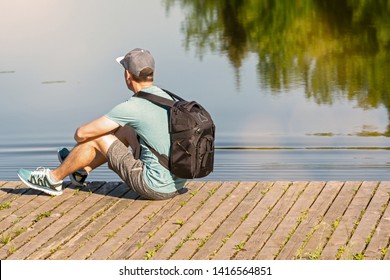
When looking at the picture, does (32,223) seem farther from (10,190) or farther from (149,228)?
(10,190)

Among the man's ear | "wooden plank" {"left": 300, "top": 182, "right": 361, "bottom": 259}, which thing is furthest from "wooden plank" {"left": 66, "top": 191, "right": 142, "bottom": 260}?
"wooden plank" {"left": 300, "top": 182, "right": 361, "bottom": 259}

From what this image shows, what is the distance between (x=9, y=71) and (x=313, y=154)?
262 inches

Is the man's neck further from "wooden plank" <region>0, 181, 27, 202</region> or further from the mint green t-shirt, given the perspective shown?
"wooden plank" <region>0, 181, 27, 202</region>

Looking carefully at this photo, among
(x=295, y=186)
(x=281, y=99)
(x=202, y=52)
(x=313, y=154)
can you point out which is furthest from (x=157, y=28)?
(x=295, y=186)

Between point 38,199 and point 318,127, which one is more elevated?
point 38,199

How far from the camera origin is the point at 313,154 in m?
11.5

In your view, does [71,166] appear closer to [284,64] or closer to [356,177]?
[356,177]

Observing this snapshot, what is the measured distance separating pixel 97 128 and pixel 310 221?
165 centimetres

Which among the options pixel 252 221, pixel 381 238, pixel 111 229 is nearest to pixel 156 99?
pixel 111 229

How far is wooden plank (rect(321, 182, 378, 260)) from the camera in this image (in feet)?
24.1

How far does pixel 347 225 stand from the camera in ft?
26.0

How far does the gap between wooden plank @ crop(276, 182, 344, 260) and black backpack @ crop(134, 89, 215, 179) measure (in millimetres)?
850
